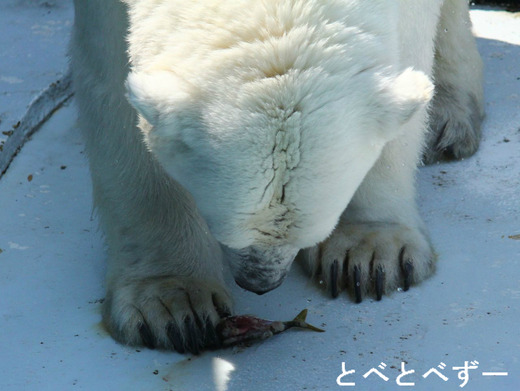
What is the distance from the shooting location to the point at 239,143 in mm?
1679

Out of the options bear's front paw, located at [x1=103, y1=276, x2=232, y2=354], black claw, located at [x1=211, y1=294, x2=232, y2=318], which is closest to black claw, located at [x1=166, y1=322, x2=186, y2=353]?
bear's front paw, located at [x1=103, y1=276, x2=232, y2=354]

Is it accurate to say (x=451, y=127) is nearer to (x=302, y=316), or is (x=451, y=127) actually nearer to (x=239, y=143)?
(x=302, y=316)

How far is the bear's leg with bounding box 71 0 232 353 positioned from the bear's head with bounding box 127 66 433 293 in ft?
1.37

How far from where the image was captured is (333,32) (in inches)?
68.4

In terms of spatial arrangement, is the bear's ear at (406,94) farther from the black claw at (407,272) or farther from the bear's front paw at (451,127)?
the bear's front paw at (451,127)

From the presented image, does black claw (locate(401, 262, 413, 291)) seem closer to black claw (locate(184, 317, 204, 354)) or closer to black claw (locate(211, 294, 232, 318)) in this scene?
black claw (locate(211, 294, 232, 318))

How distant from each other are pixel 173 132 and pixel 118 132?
0.65m

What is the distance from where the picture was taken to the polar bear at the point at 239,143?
1.68 m

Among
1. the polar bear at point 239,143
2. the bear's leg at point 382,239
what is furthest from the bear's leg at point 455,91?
the polar bear at point 239,143

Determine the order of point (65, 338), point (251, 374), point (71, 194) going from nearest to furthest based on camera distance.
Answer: point (251, 374)
point (65, 338)
point (71, 194)

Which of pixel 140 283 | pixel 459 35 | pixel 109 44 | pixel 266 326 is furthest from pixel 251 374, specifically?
pixel 459 35

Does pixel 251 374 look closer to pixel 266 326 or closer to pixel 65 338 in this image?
pixel 266 326

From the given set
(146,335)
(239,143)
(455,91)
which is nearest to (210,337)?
(146,335)

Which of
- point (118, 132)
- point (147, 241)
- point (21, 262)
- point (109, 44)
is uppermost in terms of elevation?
point (109, 44)
